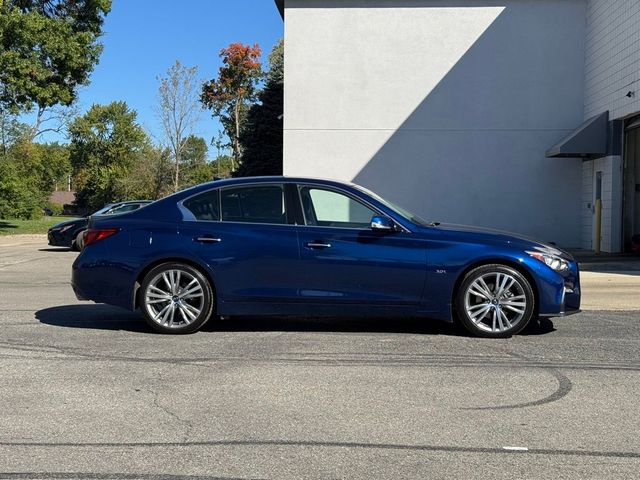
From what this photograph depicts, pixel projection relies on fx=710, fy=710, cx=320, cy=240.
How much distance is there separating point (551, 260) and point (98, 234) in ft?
15.5

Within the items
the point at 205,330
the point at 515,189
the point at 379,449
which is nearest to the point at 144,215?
the point at 205,330

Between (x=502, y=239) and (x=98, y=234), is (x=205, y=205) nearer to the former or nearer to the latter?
(x=98, y=234)

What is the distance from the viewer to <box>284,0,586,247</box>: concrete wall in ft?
69.9

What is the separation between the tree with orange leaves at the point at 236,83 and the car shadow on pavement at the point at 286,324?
50259 mm

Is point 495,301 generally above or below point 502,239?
below

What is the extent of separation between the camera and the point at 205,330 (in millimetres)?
7773

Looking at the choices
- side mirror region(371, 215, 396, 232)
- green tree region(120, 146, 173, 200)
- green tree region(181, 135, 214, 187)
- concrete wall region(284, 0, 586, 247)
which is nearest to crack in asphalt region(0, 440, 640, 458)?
side mirror region(371, 215, 396, 232)

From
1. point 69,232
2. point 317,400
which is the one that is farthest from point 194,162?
point 317,400

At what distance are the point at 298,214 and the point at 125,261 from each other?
1872 mm

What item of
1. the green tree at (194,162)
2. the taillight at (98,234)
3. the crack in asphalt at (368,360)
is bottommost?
the crack in asphalt at (368,360)

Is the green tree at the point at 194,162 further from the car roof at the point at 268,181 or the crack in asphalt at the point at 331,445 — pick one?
the crack in asphalt at the point at 331,445

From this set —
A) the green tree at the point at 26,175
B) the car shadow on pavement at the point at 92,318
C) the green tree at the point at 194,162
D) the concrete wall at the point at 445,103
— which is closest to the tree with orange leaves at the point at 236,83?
the green tree at the point at 194,162

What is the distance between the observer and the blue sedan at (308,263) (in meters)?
7.16

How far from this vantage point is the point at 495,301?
721 cm
